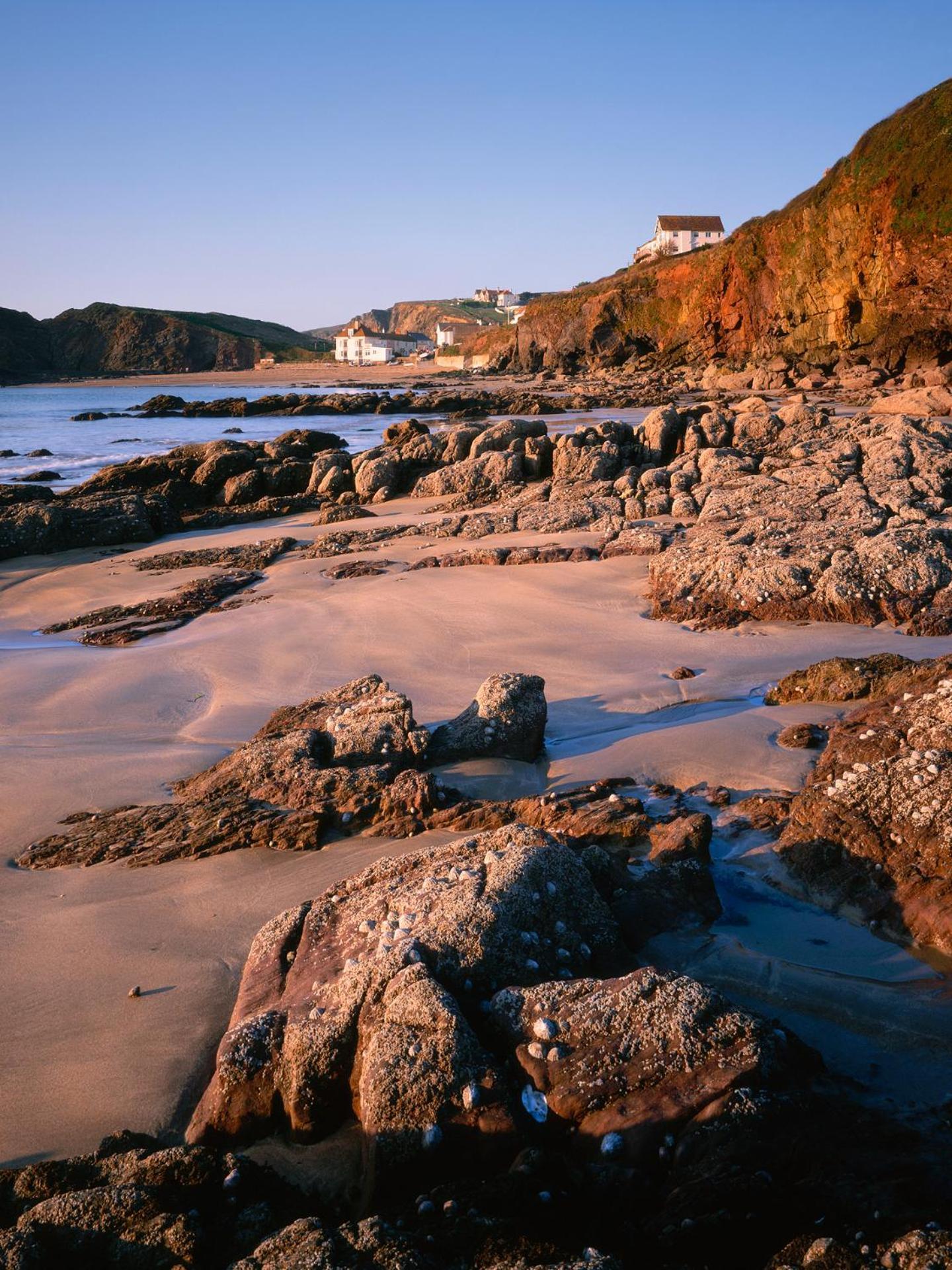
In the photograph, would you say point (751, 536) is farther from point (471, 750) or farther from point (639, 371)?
point (639, 371)

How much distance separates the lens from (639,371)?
49.8 m

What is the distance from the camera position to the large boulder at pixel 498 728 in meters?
5.18

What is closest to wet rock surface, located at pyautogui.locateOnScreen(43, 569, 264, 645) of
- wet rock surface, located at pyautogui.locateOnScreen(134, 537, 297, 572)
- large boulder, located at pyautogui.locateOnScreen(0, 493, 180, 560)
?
wet rock surface, located at pyautogui.locateOnScreen(134, 537, 297, 572)

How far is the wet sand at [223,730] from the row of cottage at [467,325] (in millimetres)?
51047

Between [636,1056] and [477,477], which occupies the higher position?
[477,477]

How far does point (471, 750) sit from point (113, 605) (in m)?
6.77

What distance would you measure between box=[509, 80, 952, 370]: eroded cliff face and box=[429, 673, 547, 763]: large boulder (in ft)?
100

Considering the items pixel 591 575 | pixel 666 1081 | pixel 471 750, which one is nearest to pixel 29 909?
pixel 471 750

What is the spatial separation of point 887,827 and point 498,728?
7.12ft

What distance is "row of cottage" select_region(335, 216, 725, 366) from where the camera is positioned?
8206 centimetres

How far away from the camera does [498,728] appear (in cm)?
521

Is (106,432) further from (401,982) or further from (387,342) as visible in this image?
(387,342)

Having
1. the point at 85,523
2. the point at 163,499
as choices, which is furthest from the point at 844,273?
the point at 85,523

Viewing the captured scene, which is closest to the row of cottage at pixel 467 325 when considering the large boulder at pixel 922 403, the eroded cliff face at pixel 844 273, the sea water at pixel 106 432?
the eroded cliff face at pixel 844 273
